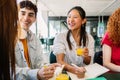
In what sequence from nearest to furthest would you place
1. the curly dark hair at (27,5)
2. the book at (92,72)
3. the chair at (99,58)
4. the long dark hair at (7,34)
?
the long dark hair at (7,34), the book at (92,72), the curly dark hair at (27,5), the chair at (99,58)

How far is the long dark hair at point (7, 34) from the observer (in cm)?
70

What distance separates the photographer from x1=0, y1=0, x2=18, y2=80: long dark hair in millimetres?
699

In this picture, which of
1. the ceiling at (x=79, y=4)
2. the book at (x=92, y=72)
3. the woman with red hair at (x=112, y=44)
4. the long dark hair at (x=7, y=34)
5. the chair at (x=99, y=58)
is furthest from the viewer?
the ceiling at (x=79, y=4)

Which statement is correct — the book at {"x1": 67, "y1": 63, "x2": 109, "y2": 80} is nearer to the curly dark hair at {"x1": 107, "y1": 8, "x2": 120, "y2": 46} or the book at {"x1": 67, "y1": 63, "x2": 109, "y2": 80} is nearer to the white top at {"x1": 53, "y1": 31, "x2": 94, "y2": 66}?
the white top at {"x1": 53, "y1": 31, "x2": 94, "y2": 66}

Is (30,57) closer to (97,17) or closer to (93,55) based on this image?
(93,55)

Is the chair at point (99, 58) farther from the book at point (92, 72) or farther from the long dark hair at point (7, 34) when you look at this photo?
the long dark hair at point (7, 34)

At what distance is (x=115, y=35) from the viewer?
6.59 feet

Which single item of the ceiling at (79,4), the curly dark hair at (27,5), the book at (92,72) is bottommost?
the book at (92,72)

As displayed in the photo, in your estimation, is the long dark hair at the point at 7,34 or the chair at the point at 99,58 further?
the chair at the point at 99,58

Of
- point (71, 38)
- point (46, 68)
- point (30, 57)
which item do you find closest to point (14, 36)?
point (46, 68)

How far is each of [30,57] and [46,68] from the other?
546 mm

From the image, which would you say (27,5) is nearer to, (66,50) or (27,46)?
(27,46)

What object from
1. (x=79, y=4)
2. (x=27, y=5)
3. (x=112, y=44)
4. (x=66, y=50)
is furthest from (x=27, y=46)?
(x=79, y=4)

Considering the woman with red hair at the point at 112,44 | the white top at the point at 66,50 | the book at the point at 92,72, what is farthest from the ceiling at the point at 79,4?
the book at the point at 92,72
